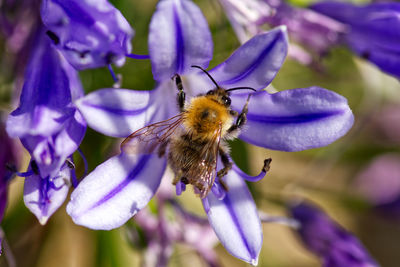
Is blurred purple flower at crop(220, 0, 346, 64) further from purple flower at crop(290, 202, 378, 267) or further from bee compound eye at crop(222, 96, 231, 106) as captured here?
purple flower at crop(290, 202, 378, 267)

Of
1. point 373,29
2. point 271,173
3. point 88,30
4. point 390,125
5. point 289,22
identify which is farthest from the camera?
point 390,125

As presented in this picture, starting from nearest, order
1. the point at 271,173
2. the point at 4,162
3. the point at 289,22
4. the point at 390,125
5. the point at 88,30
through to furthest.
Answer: the point at 88,30
the point at 4,162
the point at 289,22
the point at 271,173
the point at 390,125

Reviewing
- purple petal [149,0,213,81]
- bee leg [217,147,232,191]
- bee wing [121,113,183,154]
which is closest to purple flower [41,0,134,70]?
purple petal [149,0,213,81]

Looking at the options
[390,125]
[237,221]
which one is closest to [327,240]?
[237,221]

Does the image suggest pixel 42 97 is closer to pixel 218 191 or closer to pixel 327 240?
pixel 218 191

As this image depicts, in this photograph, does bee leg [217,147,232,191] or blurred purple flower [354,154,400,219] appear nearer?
bee leg [217,147,232,191]

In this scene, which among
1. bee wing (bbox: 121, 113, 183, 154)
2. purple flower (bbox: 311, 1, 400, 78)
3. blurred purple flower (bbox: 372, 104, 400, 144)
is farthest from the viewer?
blurred purple flower (bbox: 372, 104, 400, 144)
